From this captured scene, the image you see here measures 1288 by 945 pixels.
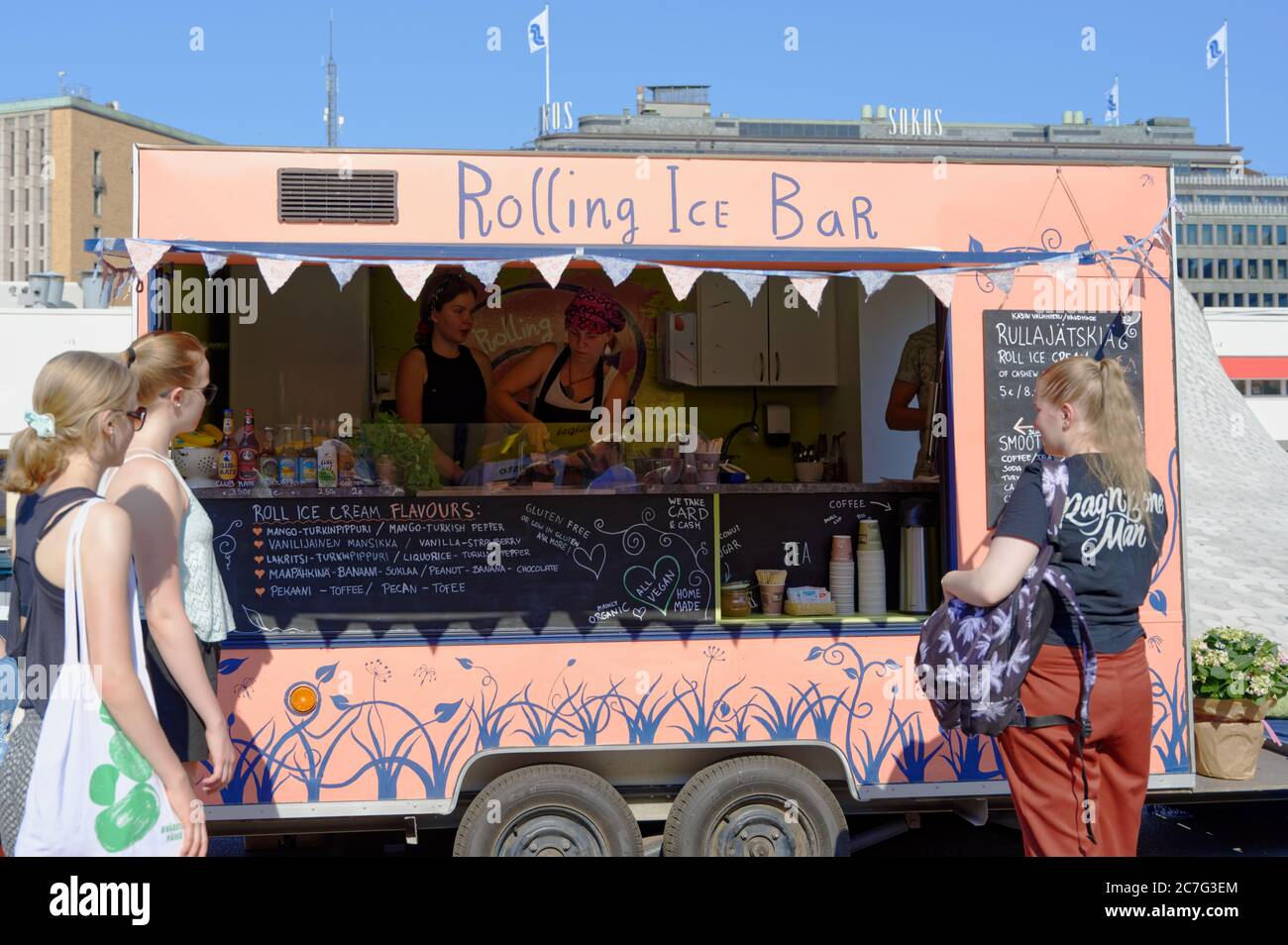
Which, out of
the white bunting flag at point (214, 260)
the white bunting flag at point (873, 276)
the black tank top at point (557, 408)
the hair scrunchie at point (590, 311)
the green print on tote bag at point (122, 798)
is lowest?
the green print on tote bag at point (122, 798)

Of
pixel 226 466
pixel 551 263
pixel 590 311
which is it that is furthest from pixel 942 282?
pixel 590 311

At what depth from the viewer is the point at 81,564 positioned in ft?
8.29

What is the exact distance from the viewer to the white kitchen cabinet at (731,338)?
23.1 feet

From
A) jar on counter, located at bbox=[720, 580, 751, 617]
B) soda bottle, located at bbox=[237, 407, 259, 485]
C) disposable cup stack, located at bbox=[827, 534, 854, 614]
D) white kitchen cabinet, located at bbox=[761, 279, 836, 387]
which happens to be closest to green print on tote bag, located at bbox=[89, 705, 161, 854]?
soda bottle, located at bbox=[237, 407, 259, 485]

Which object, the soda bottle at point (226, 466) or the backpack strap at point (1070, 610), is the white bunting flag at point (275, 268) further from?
the backpack strap at point (1070, 610)

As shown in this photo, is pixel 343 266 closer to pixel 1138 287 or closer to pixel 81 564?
pixel 81 564

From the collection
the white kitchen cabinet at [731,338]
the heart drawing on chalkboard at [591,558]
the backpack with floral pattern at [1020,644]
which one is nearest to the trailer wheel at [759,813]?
the heart drawing on chalkboard at [591,558]

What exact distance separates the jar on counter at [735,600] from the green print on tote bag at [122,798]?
2.45 meters

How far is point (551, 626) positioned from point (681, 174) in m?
1.90

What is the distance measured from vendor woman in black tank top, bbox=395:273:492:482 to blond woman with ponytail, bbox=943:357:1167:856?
13.1 feet

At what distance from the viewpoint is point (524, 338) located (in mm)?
6922

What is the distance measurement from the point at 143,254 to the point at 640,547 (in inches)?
84.8
